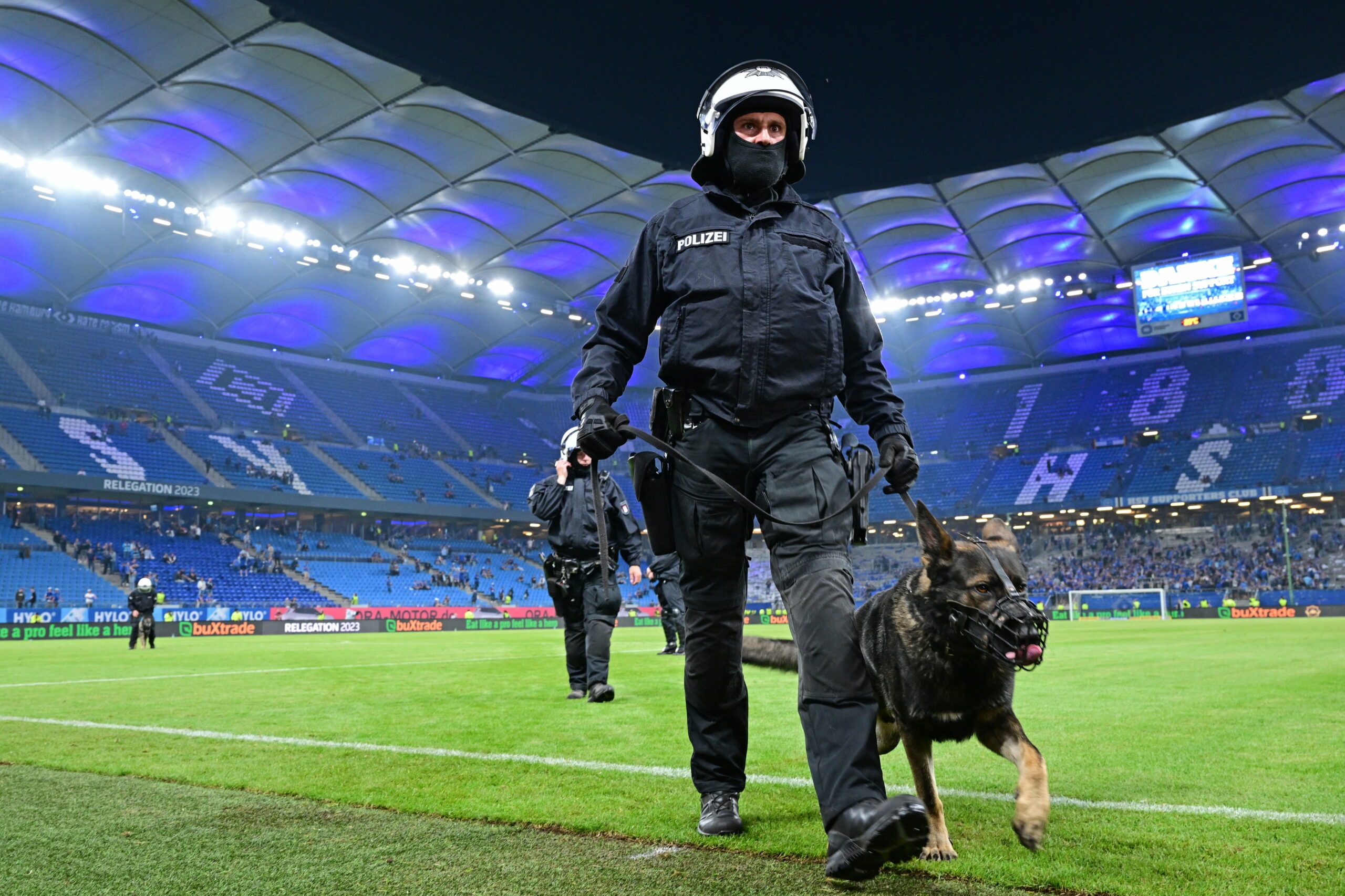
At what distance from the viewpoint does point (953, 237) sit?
41.2m

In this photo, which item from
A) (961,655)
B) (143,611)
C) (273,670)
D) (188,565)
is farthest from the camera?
(188,565)

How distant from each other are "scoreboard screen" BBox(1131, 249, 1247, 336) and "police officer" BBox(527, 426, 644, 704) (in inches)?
1561

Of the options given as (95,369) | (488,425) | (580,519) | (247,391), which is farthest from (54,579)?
(580,519)

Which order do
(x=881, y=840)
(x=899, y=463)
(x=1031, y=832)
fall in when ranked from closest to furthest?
(x=881, y=840), (x=1031, y=832), (x=899, y=463)

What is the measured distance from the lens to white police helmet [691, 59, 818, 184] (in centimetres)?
359

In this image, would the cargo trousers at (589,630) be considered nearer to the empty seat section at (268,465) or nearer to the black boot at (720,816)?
the black boot at (720,816)

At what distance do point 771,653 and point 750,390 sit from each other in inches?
70.1

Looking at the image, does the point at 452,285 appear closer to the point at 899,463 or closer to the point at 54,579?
the point at 54,579

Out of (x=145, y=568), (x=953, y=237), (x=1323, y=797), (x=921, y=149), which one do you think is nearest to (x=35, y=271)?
(x=145, y=568)

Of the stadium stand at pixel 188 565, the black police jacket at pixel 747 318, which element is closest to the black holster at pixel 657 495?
the black police jacket at pixel 747 318

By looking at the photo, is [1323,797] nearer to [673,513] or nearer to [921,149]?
[673,513]

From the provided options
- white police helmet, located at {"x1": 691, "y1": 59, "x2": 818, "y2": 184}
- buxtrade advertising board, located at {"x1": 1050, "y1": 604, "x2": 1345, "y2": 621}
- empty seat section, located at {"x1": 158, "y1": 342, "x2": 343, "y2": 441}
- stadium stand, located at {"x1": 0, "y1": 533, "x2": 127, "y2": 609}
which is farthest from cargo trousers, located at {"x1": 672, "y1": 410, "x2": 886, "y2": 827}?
empty seat section, located at {"x1": 158, "y1": 342, "x2": 343, "y2": 441}

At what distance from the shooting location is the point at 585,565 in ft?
27.3

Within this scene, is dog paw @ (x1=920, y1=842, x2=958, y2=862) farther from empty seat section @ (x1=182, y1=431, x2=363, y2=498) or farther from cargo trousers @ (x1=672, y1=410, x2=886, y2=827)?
empty seat section @ (x1=182, y1=431, x2=363, y2=498)
